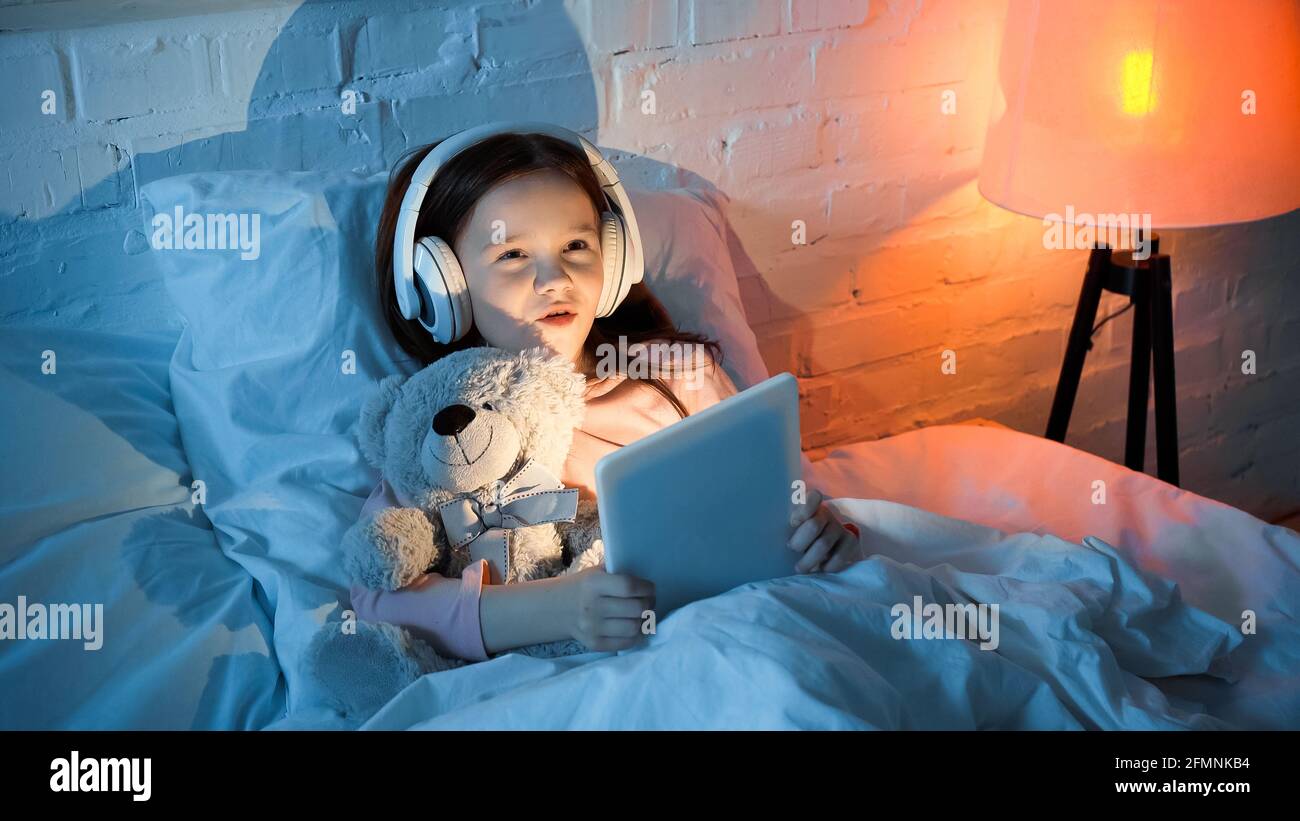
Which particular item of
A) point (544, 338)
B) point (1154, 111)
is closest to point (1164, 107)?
point (1154, 111)

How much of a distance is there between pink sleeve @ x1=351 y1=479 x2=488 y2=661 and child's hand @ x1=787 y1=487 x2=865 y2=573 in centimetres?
29

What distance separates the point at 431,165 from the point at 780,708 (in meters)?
0.63

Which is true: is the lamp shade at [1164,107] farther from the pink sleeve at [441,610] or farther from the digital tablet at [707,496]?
the pink sleeve at [441,610]

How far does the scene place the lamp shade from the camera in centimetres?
138

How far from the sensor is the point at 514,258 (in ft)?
3.73

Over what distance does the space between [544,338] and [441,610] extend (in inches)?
12.0

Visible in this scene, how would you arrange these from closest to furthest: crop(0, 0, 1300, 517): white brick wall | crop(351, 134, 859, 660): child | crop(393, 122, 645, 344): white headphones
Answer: crop(351, 134, 859, 660): child
crop(393, 122, 645, 344): white headphones
crop(0, 0, 1300, 517): white brick wall

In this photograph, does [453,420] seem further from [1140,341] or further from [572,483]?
[1140,341]

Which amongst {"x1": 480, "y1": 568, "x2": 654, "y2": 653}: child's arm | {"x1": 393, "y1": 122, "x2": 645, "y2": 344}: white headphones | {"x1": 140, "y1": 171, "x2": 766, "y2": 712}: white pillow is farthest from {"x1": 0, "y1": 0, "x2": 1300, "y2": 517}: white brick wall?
{"x1": 480, "y1": 568, "x2": 654, "y2": 653}: child's arm

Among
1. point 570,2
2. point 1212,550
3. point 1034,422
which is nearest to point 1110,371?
point 1034,422

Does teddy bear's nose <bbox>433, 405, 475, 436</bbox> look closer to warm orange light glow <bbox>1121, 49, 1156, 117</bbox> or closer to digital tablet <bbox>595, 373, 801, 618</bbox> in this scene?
digital tablet <bbox>595, 373, 801, 618</bbox>

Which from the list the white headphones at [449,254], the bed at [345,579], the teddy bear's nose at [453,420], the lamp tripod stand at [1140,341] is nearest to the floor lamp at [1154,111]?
the lamp tripod stand at [1140,341]

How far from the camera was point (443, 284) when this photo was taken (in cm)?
111
